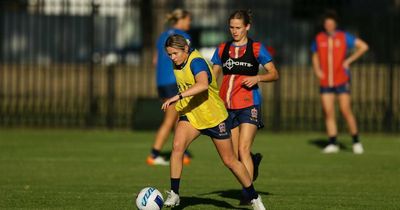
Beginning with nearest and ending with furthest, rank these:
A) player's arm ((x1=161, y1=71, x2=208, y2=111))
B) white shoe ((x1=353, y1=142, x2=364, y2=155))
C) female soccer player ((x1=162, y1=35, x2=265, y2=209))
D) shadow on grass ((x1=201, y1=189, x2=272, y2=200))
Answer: player's arm ((x1=161, y1=71, x2=208, y2=111)) → female soccer player ((x1=162, y1=35, x2=265, y2=209)) → shadow on grass ((x1=201, y1=189, x2=272, y2=200)) → white shoe ((x1=353, y1=142, x2=364, y2=155))

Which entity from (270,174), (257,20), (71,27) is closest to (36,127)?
(71,27)

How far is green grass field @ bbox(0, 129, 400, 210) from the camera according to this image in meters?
11.9

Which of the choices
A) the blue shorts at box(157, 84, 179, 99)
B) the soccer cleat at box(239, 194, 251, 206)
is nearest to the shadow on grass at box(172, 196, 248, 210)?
the soccer cleat at box(239, 194, 251, 206)

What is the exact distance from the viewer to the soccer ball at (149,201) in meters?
10.5

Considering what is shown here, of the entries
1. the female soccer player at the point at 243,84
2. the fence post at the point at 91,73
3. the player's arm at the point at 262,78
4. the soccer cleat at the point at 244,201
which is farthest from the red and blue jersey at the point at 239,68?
the fence post at the point at 91,73

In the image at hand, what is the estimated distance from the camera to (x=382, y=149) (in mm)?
19172

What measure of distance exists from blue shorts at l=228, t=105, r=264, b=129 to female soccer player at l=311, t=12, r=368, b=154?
644 centimetres

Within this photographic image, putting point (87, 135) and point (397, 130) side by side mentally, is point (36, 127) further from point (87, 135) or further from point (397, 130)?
point (397, 130)

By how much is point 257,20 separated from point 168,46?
57.5 feet

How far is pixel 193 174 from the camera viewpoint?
586 inches

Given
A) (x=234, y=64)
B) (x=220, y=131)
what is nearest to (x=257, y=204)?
(x=220, y=131)

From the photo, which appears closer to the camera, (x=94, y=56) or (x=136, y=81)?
(x=94, y=56)

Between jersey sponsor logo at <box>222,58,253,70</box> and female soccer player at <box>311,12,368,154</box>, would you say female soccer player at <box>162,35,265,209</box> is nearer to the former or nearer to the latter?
jersey sponsor logo at <box>222,58,253,70</box>

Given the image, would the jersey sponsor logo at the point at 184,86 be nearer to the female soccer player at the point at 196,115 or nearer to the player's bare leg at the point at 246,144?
the female soccer player at the point at 196,115
